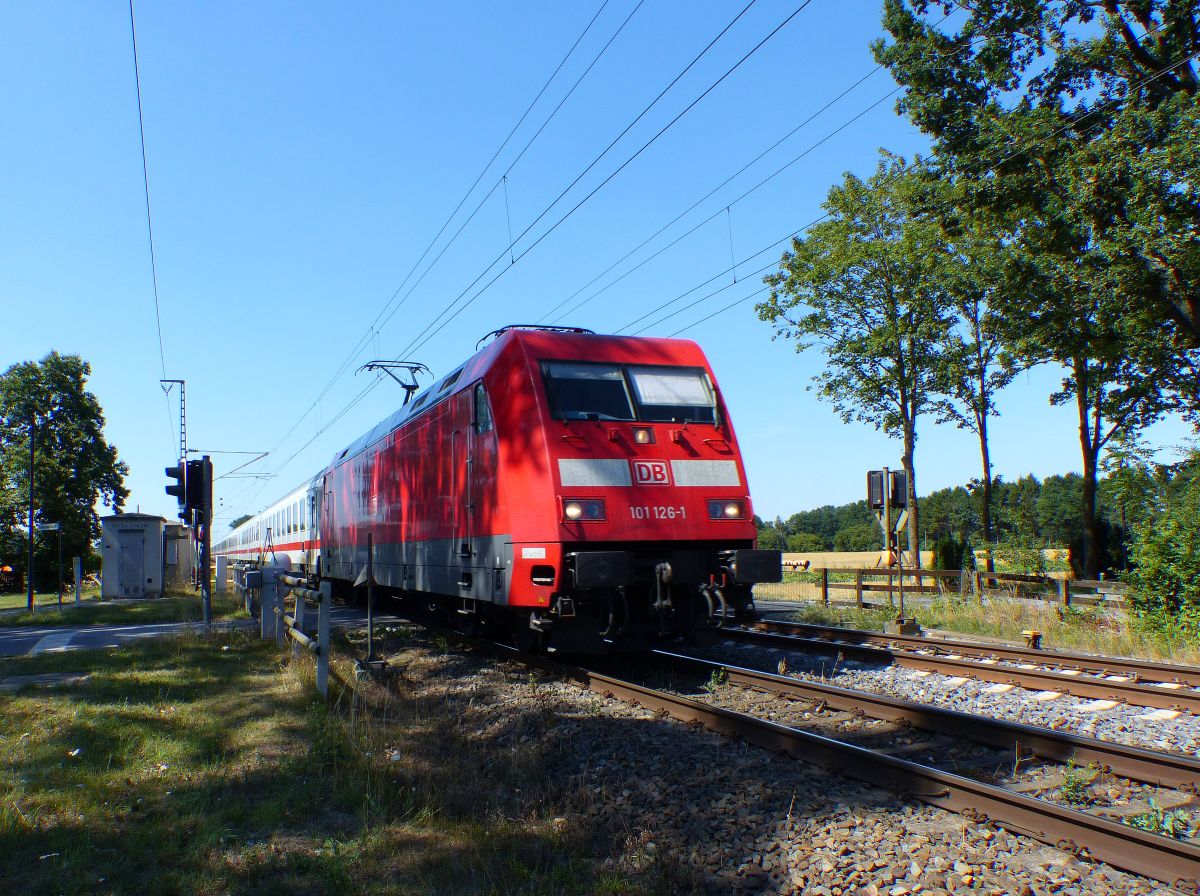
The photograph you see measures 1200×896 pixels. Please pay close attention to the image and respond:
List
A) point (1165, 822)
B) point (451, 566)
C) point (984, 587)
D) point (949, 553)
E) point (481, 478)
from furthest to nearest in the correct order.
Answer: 1. point (949, 553)
2. point (984, 587)
3. point (451, 566)
4. point (481, 478)
5. point (1165, 822)

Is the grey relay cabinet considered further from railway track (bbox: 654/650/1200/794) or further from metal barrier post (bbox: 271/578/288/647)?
railway track (bbox: 654/650/1200/794)

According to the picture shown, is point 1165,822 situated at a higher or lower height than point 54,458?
lower

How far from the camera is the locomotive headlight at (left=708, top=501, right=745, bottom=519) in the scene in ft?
30.1

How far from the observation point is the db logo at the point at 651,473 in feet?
29.3

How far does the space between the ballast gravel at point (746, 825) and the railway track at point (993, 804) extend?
0.07 m

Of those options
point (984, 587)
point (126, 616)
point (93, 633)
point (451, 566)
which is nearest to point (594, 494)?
point (451, 566)

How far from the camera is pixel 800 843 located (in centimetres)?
440

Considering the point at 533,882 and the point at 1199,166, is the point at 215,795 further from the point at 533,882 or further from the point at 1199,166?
the point at 1199,166

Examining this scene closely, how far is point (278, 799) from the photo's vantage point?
508 cm

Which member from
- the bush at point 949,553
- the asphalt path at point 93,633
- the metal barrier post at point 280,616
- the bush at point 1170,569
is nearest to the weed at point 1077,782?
the bush at point 1170,569

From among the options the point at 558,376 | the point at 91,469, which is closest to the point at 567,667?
the point at 558,376

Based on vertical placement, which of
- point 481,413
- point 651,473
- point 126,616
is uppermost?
point 481,413

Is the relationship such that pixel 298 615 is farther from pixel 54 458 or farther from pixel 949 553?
pixel 54 458

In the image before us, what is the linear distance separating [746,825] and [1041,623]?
10.5 meters
